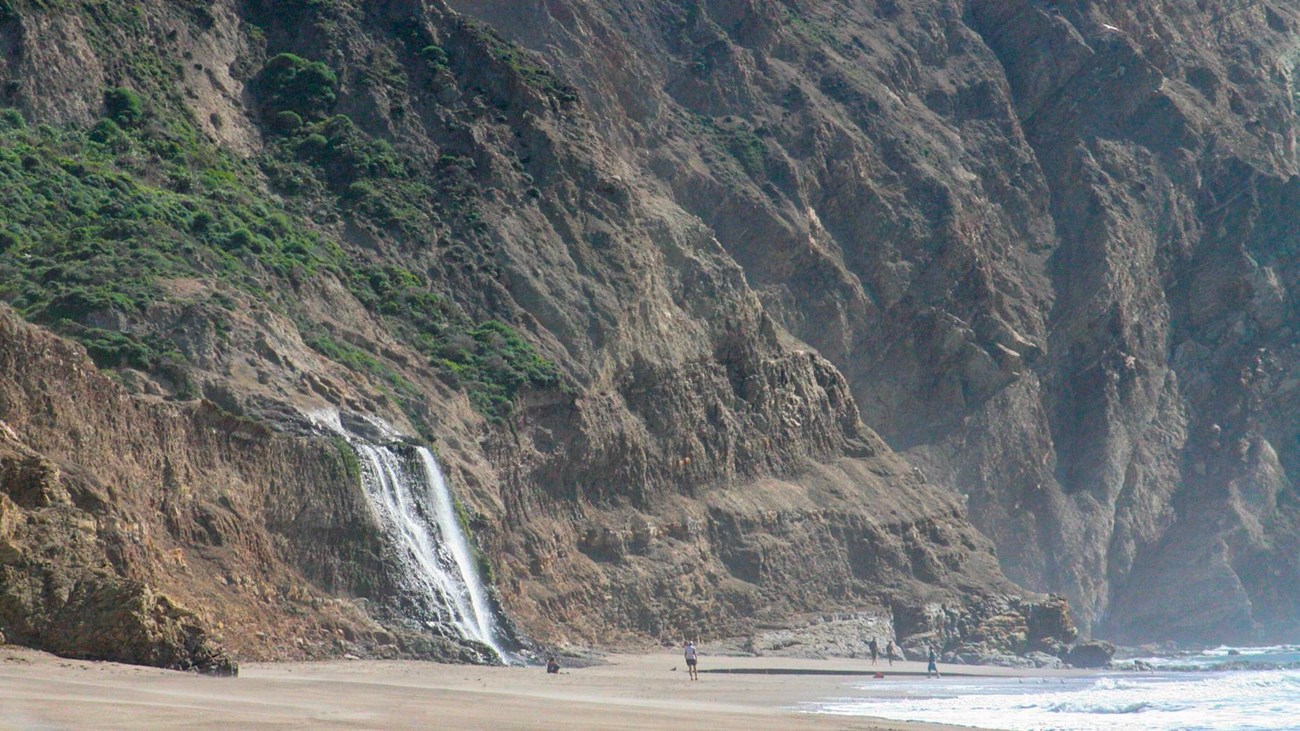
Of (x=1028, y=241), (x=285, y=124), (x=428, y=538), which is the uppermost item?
(x=1028, y=241)

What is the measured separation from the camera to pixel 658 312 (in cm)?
4788

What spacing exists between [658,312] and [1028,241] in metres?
27.9

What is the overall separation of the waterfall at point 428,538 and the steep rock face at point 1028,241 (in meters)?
26.3

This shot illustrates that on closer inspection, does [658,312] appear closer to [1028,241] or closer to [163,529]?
[163,529]

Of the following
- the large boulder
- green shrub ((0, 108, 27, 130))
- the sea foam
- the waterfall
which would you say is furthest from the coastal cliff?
the sea foam

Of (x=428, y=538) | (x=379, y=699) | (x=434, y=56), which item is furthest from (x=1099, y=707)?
(x=434, y=56)

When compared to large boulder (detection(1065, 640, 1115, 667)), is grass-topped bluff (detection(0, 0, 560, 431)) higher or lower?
higher

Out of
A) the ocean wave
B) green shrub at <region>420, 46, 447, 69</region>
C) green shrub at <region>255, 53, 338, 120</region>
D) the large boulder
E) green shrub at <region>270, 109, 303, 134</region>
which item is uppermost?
green shrub at <region>420, 46, 447, 69</region>

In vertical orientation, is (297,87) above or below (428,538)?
above

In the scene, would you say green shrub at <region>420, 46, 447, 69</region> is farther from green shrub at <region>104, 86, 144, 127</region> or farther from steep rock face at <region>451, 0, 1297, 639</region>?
green shrub at <region>104, 86, 144, 127</region>

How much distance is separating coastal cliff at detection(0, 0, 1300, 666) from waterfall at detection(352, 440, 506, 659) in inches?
33.0

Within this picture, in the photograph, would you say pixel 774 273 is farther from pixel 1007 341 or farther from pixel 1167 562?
pixel 1167 562

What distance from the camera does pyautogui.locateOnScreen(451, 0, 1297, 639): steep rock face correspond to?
60688 mm

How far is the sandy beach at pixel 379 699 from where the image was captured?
12398 mm
